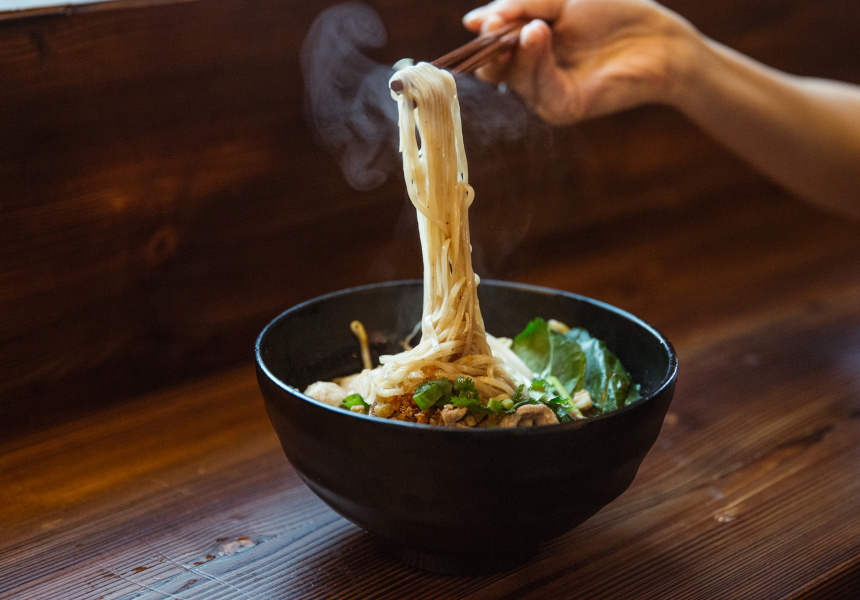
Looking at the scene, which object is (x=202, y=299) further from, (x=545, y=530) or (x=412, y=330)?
(x=545, y=530)

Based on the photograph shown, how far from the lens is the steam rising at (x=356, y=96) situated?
5.23 ft

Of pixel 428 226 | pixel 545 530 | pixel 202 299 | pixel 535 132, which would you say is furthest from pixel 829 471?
pixel 202 299

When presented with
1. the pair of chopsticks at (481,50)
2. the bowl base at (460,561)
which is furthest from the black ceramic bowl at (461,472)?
the pair of chopsticks at (481,50)

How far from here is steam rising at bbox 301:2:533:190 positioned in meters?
1.59

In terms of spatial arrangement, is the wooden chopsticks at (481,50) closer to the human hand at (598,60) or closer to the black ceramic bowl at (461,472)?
the human hand at (598,60)

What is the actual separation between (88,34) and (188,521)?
86 cm

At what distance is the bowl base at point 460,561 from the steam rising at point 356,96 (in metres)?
0.96

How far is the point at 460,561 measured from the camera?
0.96 m

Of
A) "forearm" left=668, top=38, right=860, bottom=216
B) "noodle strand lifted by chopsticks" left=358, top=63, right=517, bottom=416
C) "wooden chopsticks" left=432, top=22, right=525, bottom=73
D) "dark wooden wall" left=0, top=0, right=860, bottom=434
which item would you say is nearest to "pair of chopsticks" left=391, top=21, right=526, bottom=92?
"wooden chopsticks" left=432, top=22, right=525, bottom=73

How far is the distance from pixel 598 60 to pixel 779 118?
483 mm

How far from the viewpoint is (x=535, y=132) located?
191 cm

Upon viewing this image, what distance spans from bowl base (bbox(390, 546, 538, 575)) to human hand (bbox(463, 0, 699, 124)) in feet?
3.30

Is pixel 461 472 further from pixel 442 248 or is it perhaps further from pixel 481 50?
pixel 481 50

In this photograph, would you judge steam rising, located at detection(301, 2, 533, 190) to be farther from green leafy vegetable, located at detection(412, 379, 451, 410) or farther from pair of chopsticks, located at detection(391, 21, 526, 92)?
green leafy vegetable, located at detection(412, 379, 451, 410)
